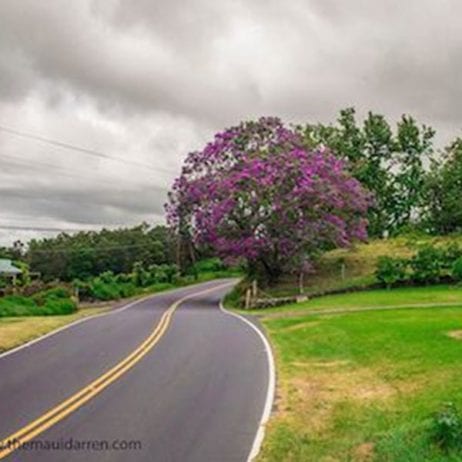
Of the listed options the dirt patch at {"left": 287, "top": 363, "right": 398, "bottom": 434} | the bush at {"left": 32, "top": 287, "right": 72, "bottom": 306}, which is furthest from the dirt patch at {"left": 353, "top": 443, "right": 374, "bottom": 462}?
the bush at {"left": 32, "top": 287, "right": 72, "bottom": 306}

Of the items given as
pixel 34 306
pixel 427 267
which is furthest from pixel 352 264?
pixel 34 306

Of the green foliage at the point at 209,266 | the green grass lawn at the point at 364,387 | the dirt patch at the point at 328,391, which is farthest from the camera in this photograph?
the green foliage at the point at 209,266

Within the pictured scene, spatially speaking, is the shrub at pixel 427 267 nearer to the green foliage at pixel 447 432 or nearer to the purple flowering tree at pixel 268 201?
the purple flowering tree at pixel 268 201

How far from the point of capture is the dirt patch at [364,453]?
31.9 feet

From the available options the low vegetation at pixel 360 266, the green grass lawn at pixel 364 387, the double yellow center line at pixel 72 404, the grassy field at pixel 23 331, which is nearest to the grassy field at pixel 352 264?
the low vegetation at pixel 360 266

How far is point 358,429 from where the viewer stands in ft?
37.0

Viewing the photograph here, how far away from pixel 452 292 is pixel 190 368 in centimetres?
2562

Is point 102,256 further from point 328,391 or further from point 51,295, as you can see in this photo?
point 328,391

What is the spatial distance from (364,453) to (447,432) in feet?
3.99

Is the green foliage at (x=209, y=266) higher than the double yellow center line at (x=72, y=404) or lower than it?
higher

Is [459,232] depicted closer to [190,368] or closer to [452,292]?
[452,292]

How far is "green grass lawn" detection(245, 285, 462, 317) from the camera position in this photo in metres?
34.9

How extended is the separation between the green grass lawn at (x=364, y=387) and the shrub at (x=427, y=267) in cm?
1696

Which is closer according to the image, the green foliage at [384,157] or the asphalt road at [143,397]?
the asphalt road at [143,397]
